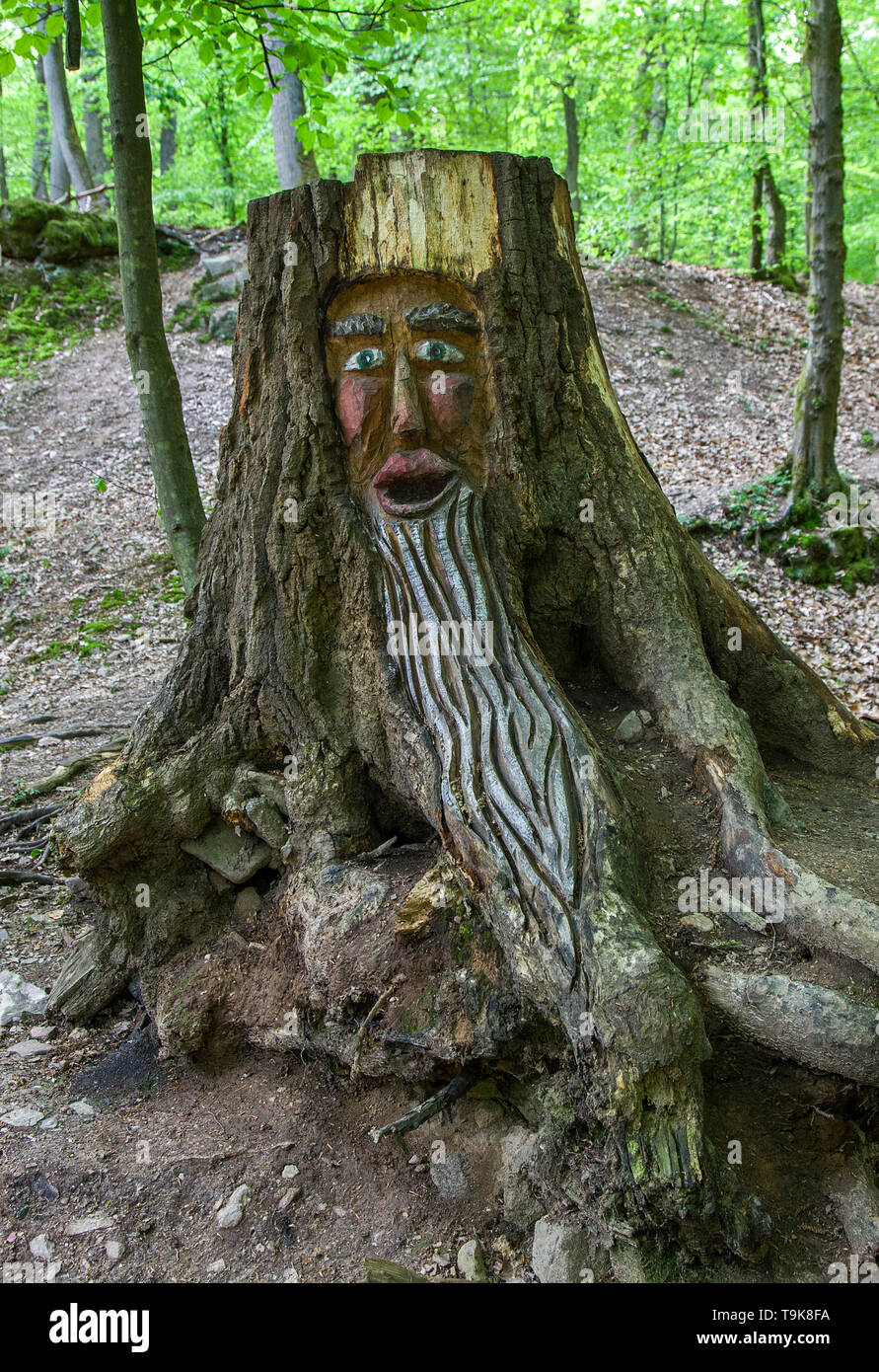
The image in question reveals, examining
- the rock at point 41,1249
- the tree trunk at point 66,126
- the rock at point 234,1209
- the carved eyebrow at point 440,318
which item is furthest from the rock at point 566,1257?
the tree trunk at point 66,126

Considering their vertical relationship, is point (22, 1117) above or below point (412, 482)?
below

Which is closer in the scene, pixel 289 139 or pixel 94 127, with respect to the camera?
pixel 289 139

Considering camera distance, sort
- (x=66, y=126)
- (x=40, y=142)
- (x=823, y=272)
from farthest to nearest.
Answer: (x=40, y=142) → (x=66, y=126) → (x=823, y=272)

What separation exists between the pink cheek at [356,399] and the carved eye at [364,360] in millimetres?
39

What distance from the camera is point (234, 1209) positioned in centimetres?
305

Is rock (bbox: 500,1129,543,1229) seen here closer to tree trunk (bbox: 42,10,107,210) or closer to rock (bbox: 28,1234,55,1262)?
rock (bbox: 28,1234,55,1262)

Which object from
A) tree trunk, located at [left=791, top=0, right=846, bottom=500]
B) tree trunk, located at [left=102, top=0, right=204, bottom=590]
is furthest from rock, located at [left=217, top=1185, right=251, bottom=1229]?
tree trunk, located at [left=791, top=0, right=846, bottom=500]

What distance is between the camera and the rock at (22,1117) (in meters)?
3.42

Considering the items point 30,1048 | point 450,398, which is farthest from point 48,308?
A: point 30,1048

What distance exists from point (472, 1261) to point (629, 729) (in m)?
2.17

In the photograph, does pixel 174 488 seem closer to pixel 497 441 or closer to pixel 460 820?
pixel 497 441

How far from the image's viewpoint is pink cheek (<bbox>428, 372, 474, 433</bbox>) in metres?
4.00

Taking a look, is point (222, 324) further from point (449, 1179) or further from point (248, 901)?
point (449, 1179)

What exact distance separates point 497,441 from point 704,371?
10564 millimetres
